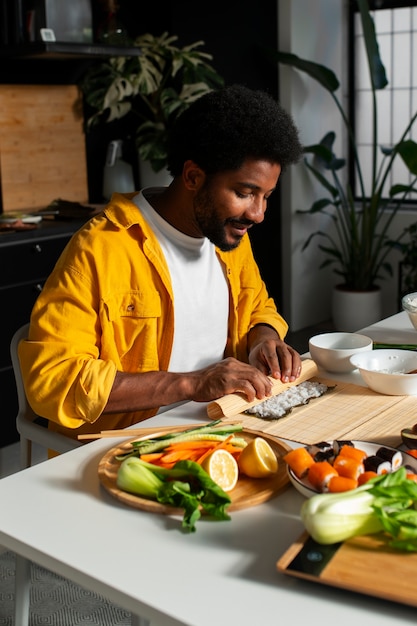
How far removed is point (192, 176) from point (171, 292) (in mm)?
272

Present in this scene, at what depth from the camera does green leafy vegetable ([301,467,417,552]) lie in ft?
3.61

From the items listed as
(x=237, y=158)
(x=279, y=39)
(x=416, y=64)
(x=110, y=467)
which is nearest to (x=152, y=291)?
(x=237, y=158)

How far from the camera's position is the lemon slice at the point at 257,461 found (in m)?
1.34

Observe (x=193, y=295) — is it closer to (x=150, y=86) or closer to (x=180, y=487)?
(x=180, y=487)

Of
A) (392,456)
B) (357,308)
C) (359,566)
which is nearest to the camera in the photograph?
(359,566)

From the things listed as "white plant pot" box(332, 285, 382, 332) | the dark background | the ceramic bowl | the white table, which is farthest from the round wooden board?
"white plant pot" box(332, 285, 382, 332)

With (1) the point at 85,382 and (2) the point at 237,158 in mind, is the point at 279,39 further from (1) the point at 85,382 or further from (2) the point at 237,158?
(1) the point at 85,382

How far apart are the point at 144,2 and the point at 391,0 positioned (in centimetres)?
146

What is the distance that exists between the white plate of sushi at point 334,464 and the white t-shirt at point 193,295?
758 mm

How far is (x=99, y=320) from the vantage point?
1881 mm

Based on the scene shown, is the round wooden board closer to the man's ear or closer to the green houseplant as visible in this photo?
the man's ear

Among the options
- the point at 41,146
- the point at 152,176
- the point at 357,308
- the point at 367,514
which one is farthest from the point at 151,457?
the point at 357,308

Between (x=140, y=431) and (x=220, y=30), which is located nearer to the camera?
(x=140, y=431)

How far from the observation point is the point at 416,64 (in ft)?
16.8
